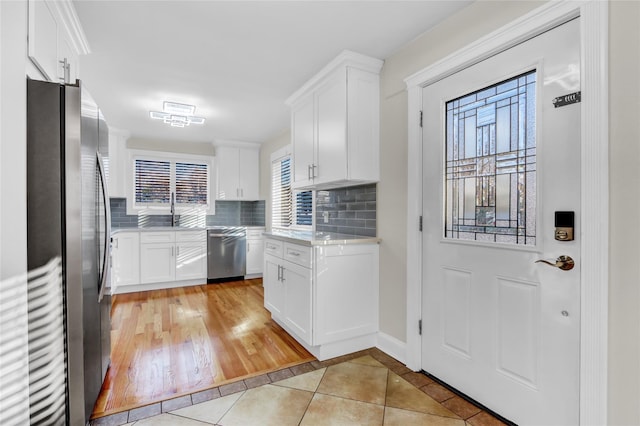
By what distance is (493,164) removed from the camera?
5.87ft

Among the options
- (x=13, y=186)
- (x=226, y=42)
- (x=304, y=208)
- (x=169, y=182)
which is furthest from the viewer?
(x=169, y=182)

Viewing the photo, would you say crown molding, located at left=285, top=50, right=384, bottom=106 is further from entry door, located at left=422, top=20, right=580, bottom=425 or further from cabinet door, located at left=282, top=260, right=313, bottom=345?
cabinet door, located at left=282, top=260, right=313, bottom=345

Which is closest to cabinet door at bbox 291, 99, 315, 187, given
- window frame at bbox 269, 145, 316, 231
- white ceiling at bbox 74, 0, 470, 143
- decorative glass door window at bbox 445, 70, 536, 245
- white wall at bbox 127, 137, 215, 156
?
white ceiling at bbox 74, 0, 470, 143

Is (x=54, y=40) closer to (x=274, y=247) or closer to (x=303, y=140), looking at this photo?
(x=303, y=140)

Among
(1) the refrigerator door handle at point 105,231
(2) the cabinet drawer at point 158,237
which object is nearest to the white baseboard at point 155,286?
(2) the cabinet drawer at point 158,237

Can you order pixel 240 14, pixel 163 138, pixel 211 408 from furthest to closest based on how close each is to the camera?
pixel 163 138 → pixel 240 14 → pixel 211 408

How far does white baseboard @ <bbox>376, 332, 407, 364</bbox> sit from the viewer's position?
2357 mm

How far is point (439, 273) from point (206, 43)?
7.75 ft

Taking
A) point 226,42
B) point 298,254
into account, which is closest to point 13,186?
point 226,42

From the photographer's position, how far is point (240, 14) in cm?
200

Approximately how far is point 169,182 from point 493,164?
5.00 metres

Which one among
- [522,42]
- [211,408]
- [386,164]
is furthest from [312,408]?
[522,42]

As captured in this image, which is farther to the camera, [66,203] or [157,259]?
[157,259]

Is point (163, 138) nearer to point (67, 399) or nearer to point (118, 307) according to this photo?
point (118, 307)
